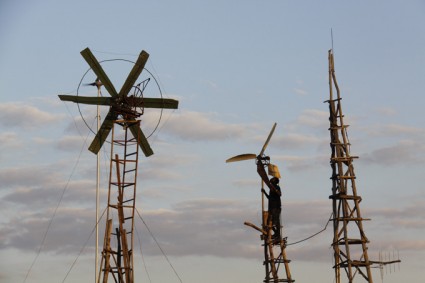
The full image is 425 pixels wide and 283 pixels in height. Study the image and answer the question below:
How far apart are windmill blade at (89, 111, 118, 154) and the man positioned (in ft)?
27.2

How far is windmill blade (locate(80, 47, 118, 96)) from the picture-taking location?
61222mm

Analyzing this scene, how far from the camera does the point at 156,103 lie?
6259 cm

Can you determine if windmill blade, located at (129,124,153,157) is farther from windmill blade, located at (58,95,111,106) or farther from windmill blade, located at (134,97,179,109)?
windmill blade, located at (58,95,111,106)

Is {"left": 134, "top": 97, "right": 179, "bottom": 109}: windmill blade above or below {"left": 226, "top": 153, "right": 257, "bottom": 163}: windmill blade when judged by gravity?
above

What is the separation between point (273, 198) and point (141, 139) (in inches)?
310

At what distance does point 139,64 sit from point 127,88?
1.44m

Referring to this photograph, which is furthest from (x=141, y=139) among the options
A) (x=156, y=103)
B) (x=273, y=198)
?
(x=273, y=198)

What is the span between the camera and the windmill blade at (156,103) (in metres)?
61.6

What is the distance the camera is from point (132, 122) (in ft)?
202

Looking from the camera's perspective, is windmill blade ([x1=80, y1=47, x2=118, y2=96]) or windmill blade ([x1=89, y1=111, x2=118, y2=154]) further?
windmill blade ([x1=89, y1=111, x2=118, y2=154])

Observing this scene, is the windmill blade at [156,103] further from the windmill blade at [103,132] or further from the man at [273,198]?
the man at [273,198]

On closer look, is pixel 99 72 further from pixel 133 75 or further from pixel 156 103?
pixel 156 103

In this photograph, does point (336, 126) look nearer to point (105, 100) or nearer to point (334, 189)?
point (334, 189)

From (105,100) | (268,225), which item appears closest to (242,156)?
(268,225)
